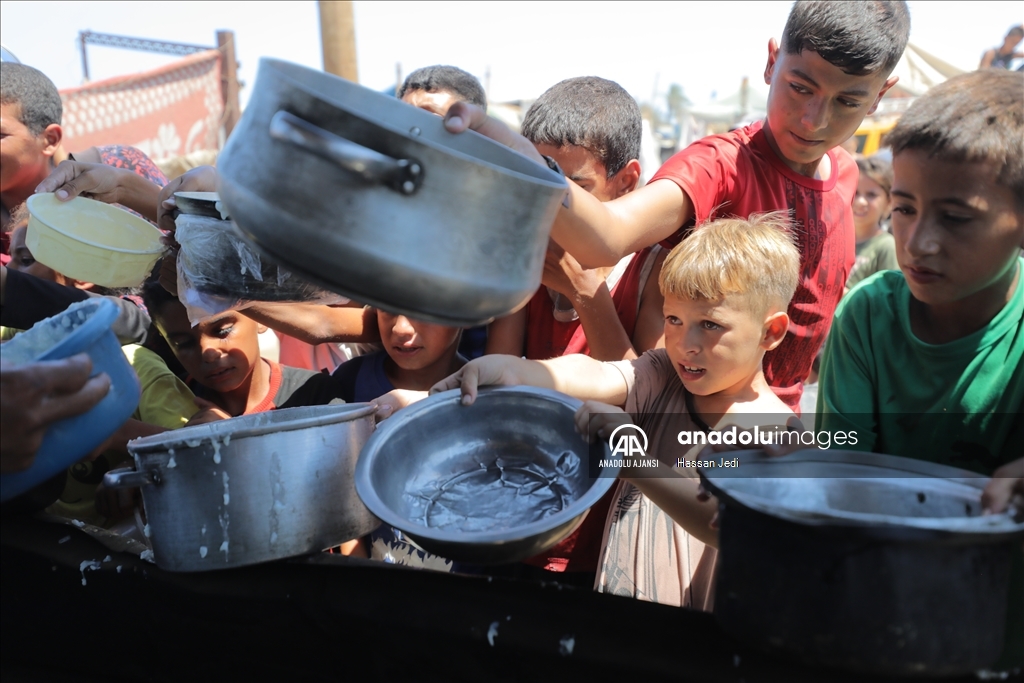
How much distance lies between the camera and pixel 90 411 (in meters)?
1.39

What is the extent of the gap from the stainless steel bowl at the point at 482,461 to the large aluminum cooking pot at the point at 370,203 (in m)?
0.44

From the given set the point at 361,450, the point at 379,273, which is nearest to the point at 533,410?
the point at 361,450

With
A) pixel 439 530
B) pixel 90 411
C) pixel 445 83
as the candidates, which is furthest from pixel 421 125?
pixel 445 83

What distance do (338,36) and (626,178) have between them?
104 inches

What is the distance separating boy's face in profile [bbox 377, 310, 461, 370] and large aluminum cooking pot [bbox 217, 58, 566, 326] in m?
1.32

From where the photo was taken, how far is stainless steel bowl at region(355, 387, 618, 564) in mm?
1377

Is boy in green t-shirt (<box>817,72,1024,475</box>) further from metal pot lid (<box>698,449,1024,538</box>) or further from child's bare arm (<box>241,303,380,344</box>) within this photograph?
child's bare arm (<box>241,303,380,344</box>)

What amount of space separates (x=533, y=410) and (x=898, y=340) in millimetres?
836

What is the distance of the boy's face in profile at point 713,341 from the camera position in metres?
1.74

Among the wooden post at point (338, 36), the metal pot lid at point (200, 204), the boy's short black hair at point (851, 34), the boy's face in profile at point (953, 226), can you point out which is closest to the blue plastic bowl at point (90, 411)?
the metal pot lid at point (200, 204)

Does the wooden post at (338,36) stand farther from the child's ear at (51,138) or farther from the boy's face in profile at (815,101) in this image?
the boy's face in profile at (815,101)

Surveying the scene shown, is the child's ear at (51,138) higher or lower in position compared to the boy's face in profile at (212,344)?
higher

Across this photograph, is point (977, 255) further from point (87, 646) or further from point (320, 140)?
point (87, 646)

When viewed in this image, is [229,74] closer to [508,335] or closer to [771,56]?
[508,335]
